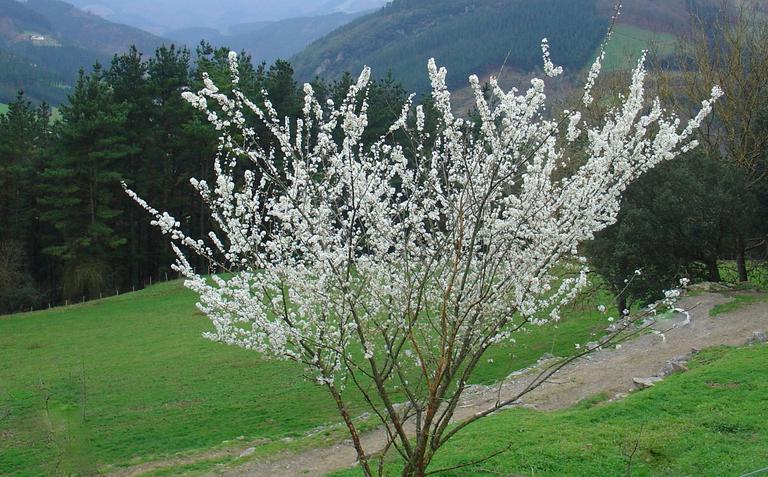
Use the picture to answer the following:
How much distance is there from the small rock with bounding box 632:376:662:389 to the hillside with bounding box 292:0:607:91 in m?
106

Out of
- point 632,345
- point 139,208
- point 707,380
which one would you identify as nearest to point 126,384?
point 632,345

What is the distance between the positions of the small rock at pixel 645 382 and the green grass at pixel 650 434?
0.39 metres

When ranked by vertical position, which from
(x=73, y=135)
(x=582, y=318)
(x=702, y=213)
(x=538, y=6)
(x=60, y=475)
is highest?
(x=538, y=6)

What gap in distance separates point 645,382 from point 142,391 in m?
12.8

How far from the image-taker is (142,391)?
17031 mm

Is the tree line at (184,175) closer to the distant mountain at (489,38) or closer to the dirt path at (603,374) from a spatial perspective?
the dirt path at (603,374)

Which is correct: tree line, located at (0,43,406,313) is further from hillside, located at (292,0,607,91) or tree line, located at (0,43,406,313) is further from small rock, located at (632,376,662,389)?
hillside, located at (292,0,607,91)

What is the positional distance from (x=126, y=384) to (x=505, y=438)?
12452mm

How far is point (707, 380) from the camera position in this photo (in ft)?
33.9

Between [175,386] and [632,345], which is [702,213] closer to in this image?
[632,345]

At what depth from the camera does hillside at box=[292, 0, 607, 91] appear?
A: 13000cm

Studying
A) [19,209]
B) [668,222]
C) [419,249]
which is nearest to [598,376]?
[668,222]

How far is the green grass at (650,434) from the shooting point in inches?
301

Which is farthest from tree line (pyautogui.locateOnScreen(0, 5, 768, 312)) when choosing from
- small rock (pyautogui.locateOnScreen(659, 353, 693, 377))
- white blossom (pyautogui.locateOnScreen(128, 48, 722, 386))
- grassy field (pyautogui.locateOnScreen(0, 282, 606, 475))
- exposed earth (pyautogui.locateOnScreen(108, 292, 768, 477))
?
white blossom (pyautogui.locateOnScreen(128, 48, 722, 386))
